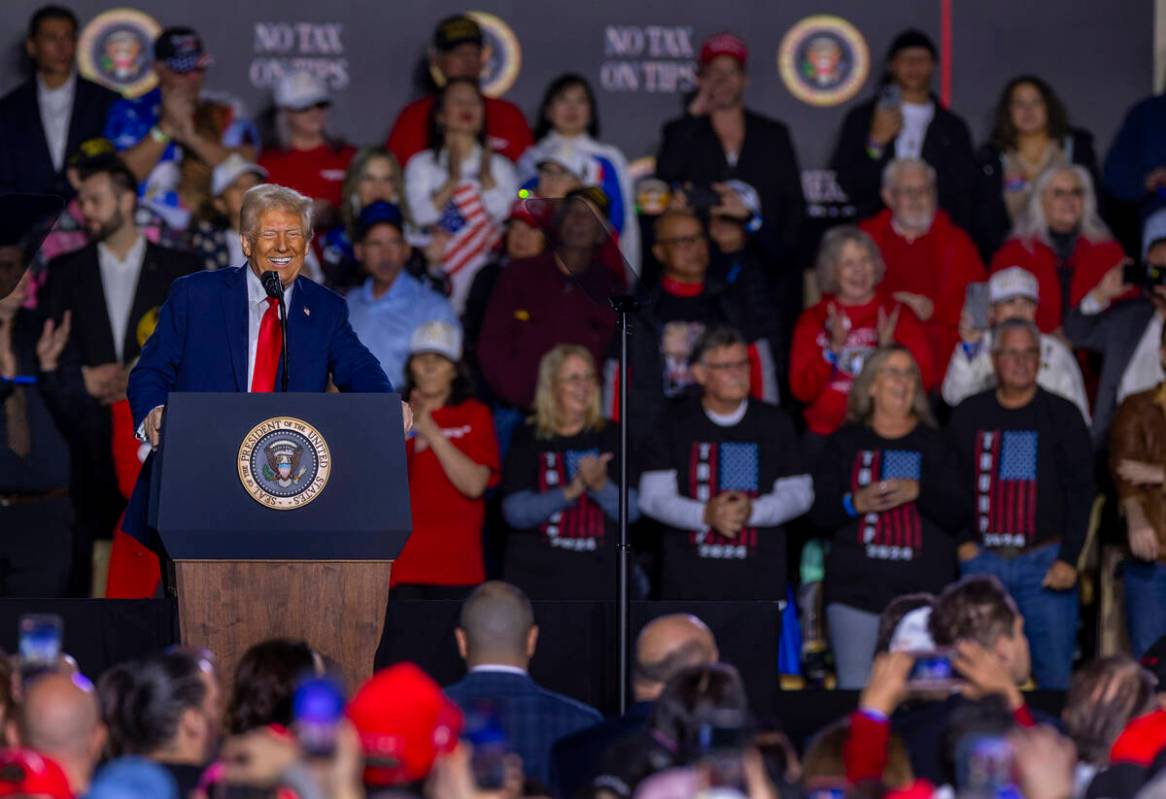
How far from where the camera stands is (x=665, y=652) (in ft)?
16.1

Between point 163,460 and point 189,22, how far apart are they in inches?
222

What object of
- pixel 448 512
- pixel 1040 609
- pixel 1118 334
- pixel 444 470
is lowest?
pixel 1040 609

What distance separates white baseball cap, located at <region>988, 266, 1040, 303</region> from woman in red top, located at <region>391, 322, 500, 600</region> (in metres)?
2.20

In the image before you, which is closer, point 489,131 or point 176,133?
point 176,133

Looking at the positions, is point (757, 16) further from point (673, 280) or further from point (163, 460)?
point (163, 460)

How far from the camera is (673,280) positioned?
29.4 ft

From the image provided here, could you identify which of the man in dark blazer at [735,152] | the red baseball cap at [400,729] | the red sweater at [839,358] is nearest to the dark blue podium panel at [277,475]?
the red baseball cap at [400,729]

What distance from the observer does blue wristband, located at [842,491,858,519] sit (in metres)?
8.01

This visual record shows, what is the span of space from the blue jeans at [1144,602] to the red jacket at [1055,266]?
4.32 ft

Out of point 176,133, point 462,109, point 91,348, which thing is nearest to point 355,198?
point 462,109

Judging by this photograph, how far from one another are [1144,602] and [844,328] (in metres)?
1.63

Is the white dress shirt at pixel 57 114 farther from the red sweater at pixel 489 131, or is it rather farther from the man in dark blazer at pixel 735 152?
the man in dark blazer at pixel 735 152

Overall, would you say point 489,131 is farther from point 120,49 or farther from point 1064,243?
point 1064,243

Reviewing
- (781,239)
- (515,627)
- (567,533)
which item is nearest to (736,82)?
(781,239)
